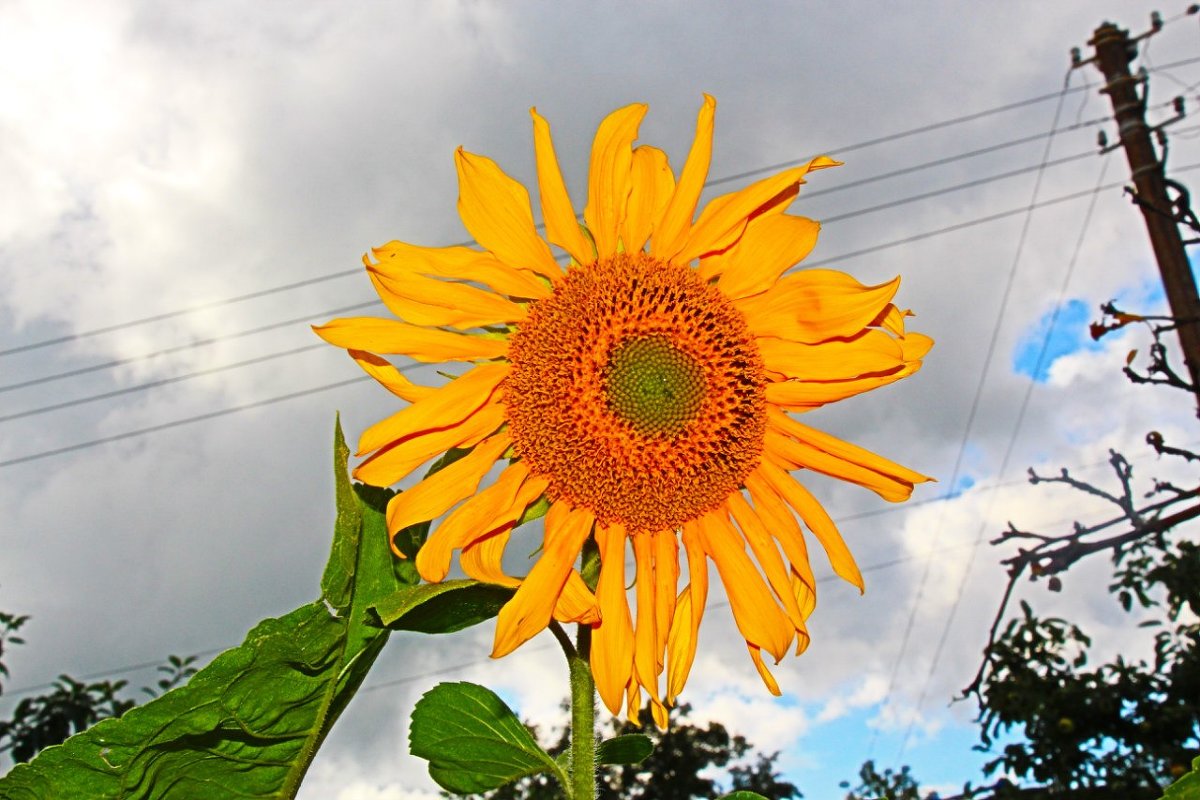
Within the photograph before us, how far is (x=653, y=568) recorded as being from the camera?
62.4 inches

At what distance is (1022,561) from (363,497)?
4.31 meters

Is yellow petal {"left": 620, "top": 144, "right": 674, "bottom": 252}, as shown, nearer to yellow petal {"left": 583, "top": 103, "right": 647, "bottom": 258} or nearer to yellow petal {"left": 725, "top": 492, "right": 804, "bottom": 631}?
yellow petal {"left": 583, "top": 103, "right": 647, "bottom": 258}

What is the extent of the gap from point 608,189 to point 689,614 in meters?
0.62

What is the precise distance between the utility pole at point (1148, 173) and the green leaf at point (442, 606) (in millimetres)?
7801

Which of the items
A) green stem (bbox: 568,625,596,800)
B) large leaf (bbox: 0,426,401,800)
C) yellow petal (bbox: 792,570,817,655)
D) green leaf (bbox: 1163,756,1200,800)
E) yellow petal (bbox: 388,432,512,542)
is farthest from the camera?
yellow petal (bbox: 792,570,817,655)

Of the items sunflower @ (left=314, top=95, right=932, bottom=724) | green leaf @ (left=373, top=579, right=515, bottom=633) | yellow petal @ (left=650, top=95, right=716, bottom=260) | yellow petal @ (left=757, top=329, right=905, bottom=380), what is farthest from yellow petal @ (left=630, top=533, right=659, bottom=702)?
yellow petal @ (left=650, top=95, right=716, bottom=260)

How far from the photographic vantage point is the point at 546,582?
141cm

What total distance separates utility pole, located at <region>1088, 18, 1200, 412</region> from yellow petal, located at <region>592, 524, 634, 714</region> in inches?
299

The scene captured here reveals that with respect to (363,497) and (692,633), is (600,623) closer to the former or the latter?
(692,633)

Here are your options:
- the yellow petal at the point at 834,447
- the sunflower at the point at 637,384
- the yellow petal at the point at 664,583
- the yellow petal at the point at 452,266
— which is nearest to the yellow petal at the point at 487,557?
the sunflower at the point at 637,384

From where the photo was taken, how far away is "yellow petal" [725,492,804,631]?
155 centimetres

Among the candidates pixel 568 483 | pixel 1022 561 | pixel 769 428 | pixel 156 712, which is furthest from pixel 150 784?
pixel 1022 561

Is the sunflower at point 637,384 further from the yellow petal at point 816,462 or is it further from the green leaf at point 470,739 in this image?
the green leaf at point 470,739

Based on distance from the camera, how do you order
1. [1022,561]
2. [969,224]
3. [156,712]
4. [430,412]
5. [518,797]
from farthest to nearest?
[969,224] → [518,797] → [1022,561] → [430,412] → [156,712]
